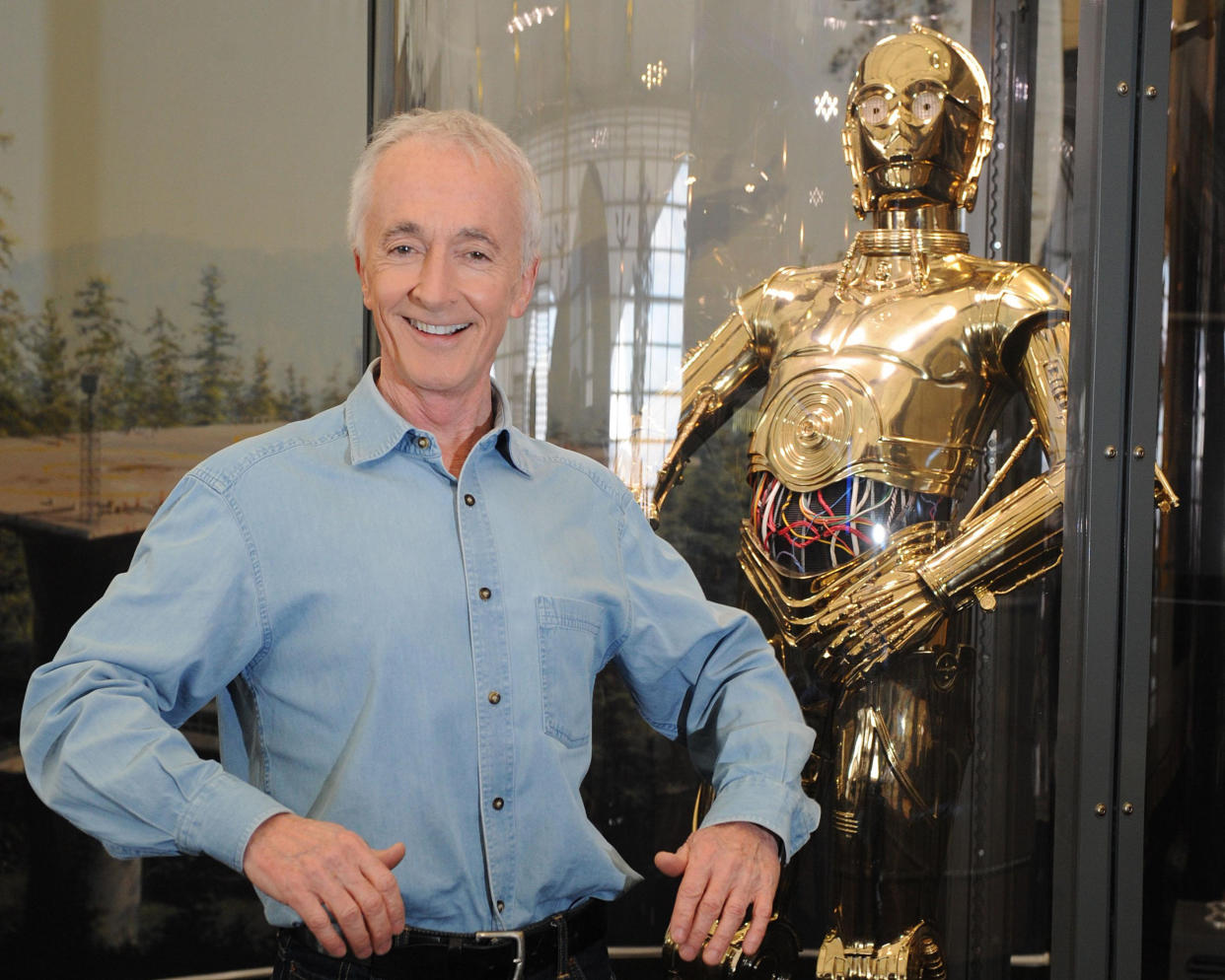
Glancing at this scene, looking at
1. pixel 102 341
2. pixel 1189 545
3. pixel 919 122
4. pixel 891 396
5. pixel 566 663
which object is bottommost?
pixel 566 663

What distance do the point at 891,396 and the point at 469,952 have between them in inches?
32.5

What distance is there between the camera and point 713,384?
5.69 feet

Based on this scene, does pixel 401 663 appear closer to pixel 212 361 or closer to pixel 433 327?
pixel 433 327

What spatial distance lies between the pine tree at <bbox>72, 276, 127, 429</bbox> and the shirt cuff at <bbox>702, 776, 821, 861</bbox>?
1.80 metres

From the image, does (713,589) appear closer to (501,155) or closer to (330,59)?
(501,155)

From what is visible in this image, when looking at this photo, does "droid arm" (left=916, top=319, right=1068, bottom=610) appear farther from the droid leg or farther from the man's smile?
the man's smile

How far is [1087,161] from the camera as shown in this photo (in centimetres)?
140

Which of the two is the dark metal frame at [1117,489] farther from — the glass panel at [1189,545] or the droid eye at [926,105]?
the droid eye at [926,105]

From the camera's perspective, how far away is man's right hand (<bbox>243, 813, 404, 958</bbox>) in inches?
34.7

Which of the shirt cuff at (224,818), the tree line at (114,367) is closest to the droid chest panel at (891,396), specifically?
the shirt cuff at (224,818)

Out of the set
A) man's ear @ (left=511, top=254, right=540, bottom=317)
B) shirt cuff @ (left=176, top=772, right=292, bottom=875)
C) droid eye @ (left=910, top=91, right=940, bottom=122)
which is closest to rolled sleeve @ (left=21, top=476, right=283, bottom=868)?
shirt cuff @ (left=176, top=772, right=292, bottom=875)

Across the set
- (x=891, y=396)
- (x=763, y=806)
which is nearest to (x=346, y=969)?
(x=763, y=806)

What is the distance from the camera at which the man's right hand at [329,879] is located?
2.89 feet

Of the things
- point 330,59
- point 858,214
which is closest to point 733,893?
point 858,214
